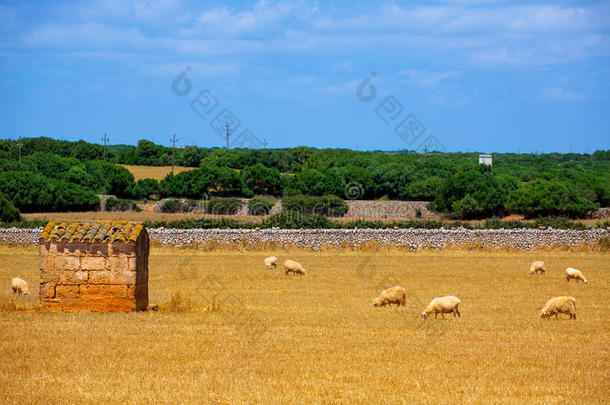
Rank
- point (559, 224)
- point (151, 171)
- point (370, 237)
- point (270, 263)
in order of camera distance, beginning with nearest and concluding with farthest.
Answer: point (270, 263) < point (370, 237) < point (559, 224) < point (151, 171)

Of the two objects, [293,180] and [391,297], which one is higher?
[293,180]

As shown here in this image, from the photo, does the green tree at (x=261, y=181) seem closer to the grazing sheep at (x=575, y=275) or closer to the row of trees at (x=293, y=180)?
the row of trees at (x=293, y=180)

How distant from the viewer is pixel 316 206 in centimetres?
6569

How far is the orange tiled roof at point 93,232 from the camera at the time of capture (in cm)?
1538

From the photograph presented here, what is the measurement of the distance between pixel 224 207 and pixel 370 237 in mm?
30720

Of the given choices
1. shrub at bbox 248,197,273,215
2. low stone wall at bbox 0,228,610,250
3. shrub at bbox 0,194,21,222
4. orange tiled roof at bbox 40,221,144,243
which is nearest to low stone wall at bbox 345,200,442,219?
shrub at bbox 248,197,273,215

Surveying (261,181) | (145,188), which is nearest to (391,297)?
(145,188)

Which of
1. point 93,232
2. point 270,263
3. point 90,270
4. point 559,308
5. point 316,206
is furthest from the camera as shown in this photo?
point 316,206

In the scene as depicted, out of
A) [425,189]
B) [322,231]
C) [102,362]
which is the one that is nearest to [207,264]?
[322,231]

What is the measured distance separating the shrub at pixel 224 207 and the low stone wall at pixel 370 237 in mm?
28073

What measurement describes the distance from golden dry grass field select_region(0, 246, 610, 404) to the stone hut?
58cm

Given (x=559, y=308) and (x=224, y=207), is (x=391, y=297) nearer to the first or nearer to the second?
(x=559, y=308)

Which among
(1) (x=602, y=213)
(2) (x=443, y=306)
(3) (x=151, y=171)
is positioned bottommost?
(2) (x=443, y=306)

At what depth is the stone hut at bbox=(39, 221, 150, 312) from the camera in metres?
15.3
